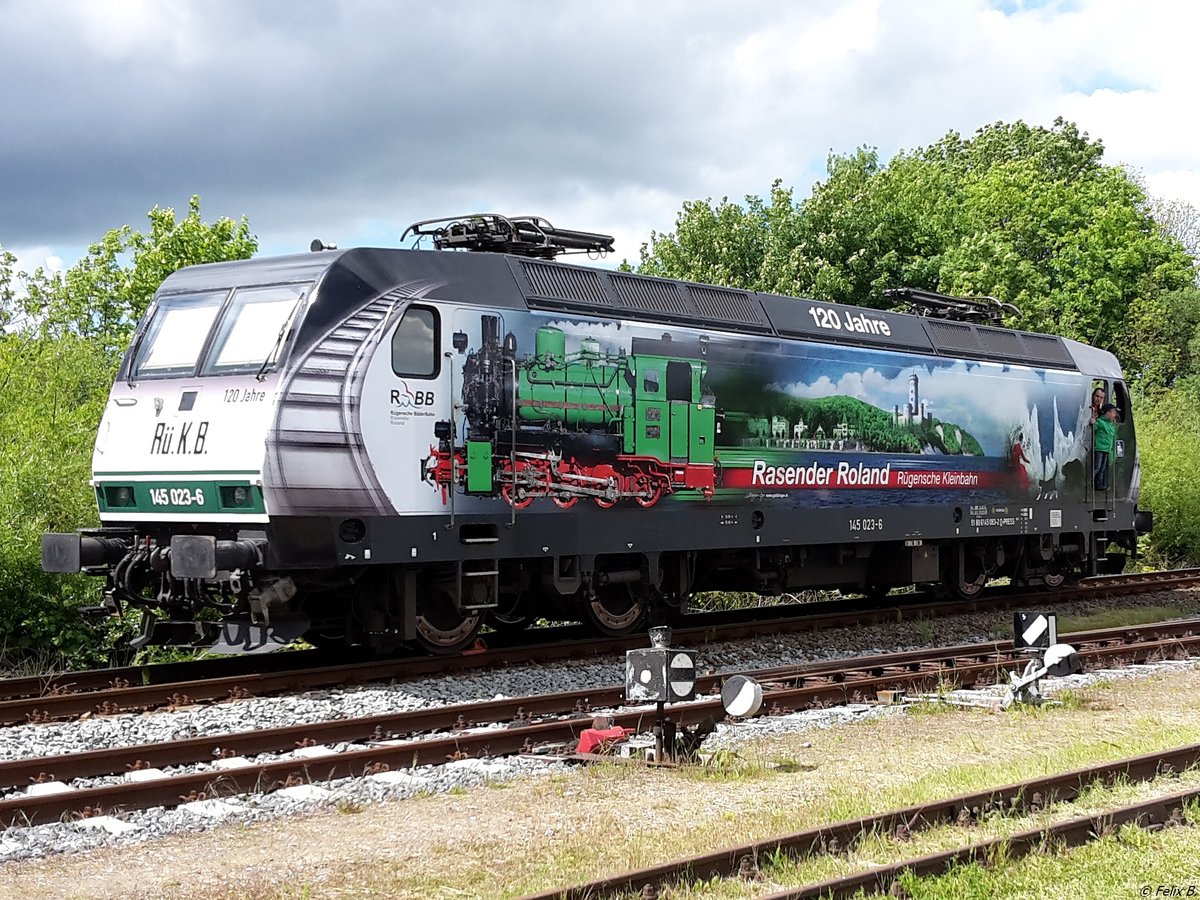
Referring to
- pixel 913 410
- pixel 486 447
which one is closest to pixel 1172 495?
pixel 913 410

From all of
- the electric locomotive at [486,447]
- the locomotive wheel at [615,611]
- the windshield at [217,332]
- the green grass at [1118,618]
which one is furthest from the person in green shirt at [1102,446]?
the windshield at [217,332]

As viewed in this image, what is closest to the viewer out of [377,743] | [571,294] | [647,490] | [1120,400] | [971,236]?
[377,743]

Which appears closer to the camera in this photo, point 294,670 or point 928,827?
point 928,827

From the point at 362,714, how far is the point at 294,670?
1554mm

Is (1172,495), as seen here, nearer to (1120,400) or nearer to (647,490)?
(1120,400)

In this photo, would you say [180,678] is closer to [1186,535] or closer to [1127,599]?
[1127,599]

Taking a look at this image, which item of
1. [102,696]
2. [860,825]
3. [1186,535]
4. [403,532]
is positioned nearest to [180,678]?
[102,696]

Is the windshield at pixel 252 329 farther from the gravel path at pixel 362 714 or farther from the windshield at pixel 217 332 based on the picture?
the gravel path at pixel 362 714

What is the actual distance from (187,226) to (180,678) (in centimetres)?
3233

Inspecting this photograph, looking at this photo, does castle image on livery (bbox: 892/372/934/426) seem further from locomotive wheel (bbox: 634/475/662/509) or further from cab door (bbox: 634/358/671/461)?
locomotive wheel (bbox: 634/475/662/509)

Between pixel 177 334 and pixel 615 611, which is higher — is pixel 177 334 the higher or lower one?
the higher one

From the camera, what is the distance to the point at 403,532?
37.2ft

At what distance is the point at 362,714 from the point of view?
34.2 feet

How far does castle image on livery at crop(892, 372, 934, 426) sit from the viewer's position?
16375 mm
